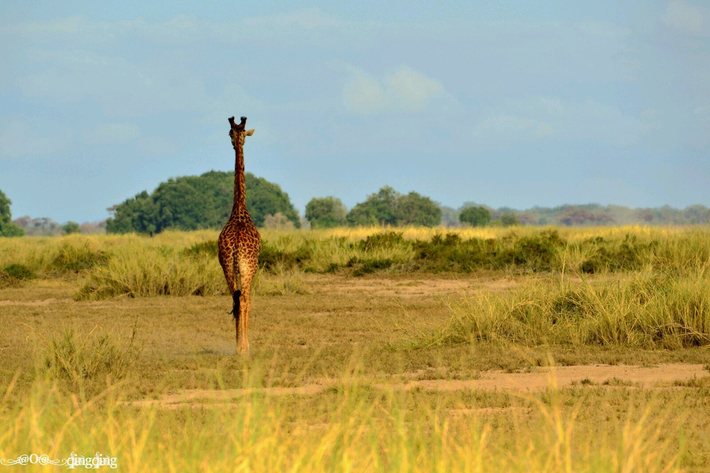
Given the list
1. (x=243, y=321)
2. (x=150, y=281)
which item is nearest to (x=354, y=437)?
(x=243, y=321)

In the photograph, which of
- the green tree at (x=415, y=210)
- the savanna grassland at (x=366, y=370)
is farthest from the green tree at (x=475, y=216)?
the savanna grassland at (x=366, y=370)

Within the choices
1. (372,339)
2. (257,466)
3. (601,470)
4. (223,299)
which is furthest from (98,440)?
(223,299)

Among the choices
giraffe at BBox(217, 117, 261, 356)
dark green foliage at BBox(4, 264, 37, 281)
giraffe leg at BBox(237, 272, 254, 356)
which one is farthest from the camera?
dark green foliage at BBox(4, 264, 37, 281)

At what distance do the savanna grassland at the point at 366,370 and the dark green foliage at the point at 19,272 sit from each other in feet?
0.33

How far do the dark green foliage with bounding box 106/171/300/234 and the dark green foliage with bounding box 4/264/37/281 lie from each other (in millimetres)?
40471

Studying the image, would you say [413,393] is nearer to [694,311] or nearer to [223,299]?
[694,311]

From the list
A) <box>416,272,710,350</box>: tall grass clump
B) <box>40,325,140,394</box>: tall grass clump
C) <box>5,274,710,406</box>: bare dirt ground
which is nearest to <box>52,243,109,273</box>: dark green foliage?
<box>5,274,710,406</box>: bare dirt ground

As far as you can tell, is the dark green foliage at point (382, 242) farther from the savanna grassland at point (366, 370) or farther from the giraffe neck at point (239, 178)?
the giraffe neck at point (239, 178)

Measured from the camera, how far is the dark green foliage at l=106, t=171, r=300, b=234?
212ft

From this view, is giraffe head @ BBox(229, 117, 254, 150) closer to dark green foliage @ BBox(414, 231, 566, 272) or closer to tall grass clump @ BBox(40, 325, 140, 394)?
tall grass clump @ BBox(40, 325, 140, 394)

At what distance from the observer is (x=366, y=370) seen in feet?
28.9

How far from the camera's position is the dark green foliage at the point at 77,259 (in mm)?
23000

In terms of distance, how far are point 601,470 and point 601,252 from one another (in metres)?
19.3

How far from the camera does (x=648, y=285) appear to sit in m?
11.8
